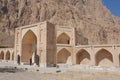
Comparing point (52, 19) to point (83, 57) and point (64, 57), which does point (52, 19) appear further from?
point (64, 57)

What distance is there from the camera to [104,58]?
25.6 metres

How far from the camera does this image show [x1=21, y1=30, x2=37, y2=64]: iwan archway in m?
25.7

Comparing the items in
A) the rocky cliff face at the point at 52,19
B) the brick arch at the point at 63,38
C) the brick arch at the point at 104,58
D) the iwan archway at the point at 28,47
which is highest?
the rocky cliff face at the point at 52,19

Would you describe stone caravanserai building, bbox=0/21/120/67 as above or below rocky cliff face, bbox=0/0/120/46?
below

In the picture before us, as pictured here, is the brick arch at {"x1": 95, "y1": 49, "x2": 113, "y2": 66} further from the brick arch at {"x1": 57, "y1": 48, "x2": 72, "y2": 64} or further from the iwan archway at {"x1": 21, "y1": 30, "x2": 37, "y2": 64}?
the iwan archway at {"x1": 21, "y1": 30, "x2": 37, "y2": 64}

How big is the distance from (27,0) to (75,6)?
21.1m

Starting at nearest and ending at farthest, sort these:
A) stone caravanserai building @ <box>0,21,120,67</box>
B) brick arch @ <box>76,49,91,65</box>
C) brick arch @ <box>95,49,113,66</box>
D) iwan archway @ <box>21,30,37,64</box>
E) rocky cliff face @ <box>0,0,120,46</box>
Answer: stone caravanserai building @ <box>0,21,120,67</box>, brick arch @ <box>95,49,113,66</box>, iwan archway @ <box>21,30,37,64</box>, brick arch @ <box>76,49,91,65</box>, rocky cliff face @ <box>0,0,120,46</box>

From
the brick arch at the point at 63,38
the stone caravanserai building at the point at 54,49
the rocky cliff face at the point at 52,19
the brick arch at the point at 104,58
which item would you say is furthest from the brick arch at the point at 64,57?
the rocky cliff face at the point at 52,19

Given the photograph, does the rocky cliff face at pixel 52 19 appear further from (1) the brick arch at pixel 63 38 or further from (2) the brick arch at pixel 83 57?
(2) the brick arch at pixel 83 57

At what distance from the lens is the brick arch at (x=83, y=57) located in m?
27.5

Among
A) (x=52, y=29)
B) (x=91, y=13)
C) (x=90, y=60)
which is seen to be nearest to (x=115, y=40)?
(x=91, y=13)

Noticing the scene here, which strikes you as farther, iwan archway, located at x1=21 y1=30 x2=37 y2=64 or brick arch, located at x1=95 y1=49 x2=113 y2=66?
iwan archway, located at x1=21 y1=30 x2=37 y2=64

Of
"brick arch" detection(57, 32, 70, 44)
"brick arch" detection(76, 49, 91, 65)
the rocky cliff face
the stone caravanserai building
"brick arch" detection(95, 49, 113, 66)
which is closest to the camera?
the stone caravanserai building

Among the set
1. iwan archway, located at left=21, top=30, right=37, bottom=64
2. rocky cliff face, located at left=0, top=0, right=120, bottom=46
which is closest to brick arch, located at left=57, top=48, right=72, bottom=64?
iwan archway, located at left=21, top=30, right=37, bottom=64
